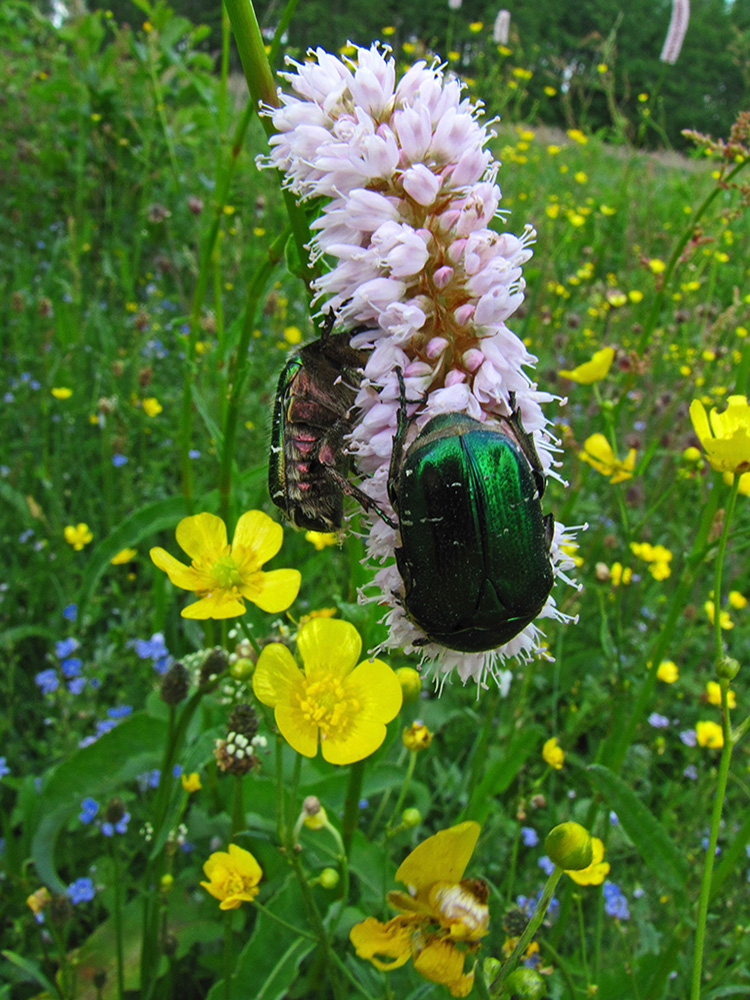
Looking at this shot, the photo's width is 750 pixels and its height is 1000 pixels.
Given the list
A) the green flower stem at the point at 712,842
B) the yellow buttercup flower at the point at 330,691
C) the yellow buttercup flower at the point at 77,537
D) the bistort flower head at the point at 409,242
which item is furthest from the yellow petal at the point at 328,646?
the yellow buttercup flower at the point at 77,537

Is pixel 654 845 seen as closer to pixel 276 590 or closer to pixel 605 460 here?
pixel 276 590

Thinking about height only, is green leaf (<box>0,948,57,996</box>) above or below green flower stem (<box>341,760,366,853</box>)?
below

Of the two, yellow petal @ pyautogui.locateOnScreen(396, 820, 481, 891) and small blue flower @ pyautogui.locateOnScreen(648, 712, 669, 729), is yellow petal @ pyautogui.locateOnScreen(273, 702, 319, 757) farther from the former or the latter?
small blue flower @ pyautogui.locateOnScreen(648, 712, 669, 729)

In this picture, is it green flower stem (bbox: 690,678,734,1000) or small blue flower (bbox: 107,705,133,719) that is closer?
green flower stem (bbox: 690,678,734,1000)

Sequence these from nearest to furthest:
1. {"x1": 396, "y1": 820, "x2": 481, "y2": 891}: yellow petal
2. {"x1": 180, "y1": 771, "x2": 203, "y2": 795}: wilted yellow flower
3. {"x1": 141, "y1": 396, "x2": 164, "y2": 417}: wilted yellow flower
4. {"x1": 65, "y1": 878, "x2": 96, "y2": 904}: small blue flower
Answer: {"x1": 396, "y1": 820, "x2": 481, "y2": 891}: yellow petal → {"x1": 180, "y1": 771, "x2": 203, "y2": 795}: wilted yellow flower → {"x1": 65, "y1": 878, "x2": 96, "y2": 904}: small blue flower → {"x1": 141, "y1": 396, "x2": 164, "y2": 417}: wilted yellow flower

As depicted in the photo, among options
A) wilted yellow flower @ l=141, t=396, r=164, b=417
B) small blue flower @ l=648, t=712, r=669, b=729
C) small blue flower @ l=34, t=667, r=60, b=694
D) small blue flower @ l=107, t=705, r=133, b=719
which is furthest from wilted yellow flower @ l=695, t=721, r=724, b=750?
wilted yellow flower @ l=141, t=396, r=164, b=417

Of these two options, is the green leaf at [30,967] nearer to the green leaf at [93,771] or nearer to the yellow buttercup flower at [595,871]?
the green leaf at [93,771]

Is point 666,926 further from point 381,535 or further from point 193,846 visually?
point 381,535

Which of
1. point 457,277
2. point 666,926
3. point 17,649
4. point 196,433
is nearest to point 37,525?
point 17,649
